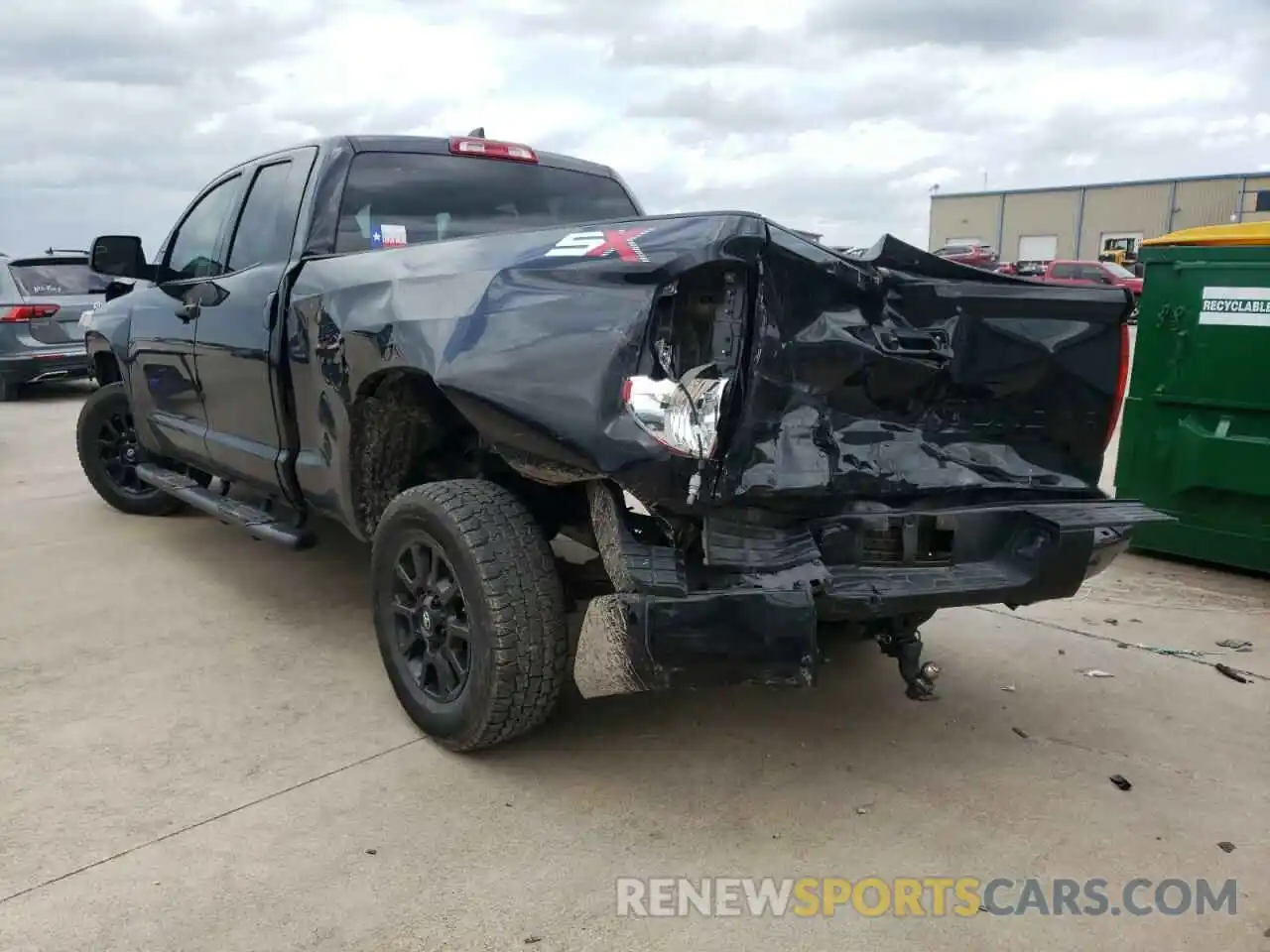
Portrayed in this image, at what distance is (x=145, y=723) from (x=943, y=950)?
2.59m

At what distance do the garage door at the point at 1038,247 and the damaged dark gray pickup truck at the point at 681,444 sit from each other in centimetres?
5658

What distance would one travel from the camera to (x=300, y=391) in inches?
146

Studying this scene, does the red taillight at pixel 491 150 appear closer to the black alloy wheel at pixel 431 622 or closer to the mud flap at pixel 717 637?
the black alloy wheel at pixel 431 622

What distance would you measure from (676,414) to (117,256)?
3813mm

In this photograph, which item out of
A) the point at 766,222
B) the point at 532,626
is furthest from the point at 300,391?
the point at 766,222

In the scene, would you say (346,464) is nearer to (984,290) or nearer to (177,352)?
(177,352)

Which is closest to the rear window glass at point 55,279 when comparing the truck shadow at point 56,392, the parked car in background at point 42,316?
the parked car in background at point 42,316

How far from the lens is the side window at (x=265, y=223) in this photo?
409 cm

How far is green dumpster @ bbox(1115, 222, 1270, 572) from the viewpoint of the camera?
482 centimetres

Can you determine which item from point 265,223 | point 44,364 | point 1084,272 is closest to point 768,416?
point 265,223

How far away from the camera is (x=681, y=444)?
2.46 meters

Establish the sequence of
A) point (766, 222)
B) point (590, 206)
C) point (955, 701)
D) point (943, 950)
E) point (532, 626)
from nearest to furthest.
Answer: point (943, 950) → point (766, 222) → point (532, 626) → point (955, 701) → point (590, 206)

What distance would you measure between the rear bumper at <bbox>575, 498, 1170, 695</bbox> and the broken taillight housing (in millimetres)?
218

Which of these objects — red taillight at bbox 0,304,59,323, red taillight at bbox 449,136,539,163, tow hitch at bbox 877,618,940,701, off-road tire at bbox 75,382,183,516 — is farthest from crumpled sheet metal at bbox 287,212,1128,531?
red taillight at bbox 0,304,59,323
